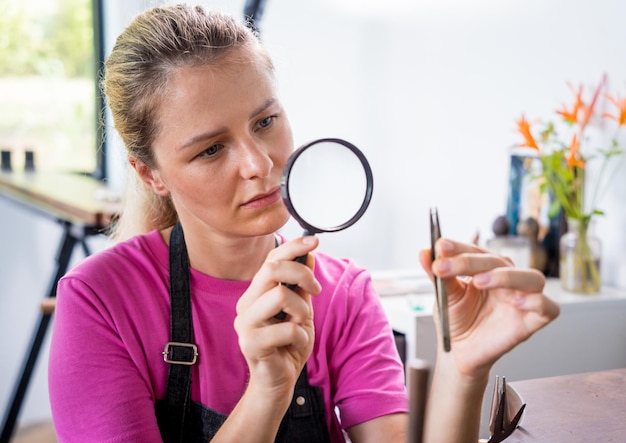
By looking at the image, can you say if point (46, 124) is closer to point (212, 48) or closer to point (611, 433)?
point (212, 48)

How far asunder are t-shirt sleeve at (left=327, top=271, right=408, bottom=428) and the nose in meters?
0.33

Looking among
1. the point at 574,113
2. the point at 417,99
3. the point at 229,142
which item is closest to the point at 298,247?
the point at 229,142

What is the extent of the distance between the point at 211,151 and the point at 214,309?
0.30 meters

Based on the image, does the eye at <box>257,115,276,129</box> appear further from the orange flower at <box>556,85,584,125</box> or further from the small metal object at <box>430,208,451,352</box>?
the orange flower at <box>556,85,584,125</box>

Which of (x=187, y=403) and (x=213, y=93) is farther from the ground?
(x=213, y=93)

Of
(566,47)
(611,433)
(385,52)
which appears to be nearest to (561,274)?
(566,47)

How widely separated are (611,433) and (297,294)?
0.49 metres

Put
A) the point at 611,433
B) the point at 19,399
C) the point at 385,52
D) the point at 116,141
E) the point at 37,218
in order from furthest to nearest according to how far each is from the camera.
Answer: the point at 37,218, the point at 385,52, the point at 19,399, the point at 116,141, the point at 611,433

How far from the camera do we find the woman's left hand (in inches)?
38.3

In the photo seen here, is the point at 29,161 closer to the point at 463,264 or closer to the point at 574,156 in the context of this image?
the point at 574,156

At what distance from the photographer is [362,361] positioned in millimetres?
1439

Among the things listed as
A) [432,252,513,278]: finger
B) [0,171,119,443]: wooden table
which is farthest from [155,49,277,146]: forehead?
[0,171,119,443]: wooden table

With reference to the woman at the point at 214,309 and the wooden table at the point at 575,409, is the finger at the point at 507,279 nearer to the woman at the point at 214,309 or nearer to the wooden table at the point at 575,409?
the woman at the point at 214,309

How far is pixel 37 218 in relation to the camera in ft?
13.5
